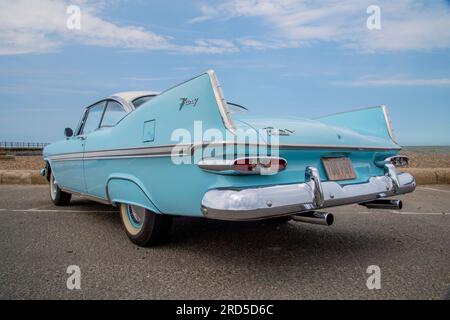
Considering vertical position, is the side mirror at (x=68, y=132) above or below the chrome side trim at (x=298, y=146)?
above

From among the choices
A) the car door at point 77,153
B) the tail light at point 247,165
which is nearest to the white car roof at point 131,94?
the car door at point 77,153

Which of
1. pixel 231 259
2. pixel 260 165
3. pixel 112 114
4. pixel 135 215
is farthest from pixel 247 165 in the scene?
pixel 112 114

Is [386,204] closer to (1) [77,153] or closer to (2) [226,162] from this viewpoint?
(2) [226,162]

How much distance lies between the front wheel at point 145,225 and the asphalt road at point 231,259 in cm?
9

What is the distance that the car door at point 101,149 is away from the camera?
3.75m

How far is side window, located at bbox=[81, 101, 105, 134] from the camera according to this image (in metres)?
4.54

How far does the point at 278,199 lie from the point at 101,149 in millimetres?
2106

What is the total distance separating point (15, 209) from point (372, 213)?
4.99 meters

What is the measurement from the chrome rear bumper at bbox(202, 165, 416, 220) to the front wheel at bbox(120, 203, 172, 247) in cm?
83

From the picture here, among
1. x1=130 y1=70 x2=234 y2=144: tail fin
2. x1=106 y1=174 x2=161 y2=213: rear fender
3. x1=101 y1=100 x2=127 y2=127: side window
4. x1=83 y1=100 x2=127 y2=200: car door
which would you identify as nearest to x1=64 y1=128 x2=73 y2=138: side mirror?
x1=83 y1=100 x2=127 y2=200: car door

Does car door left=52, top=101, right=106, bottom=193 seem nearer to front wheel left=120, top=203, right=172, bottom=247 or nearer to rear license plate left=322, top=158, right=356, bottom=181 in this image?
front wheel left=120, top=203, right=172, bottom=247

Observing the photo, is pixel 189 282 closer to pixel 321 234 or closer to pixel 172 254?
pixel 172 254

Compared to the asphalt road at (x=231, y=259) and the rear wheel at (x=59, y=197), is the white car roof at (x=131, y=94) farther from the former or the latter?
the rear wheel at (x=59, y=197)
